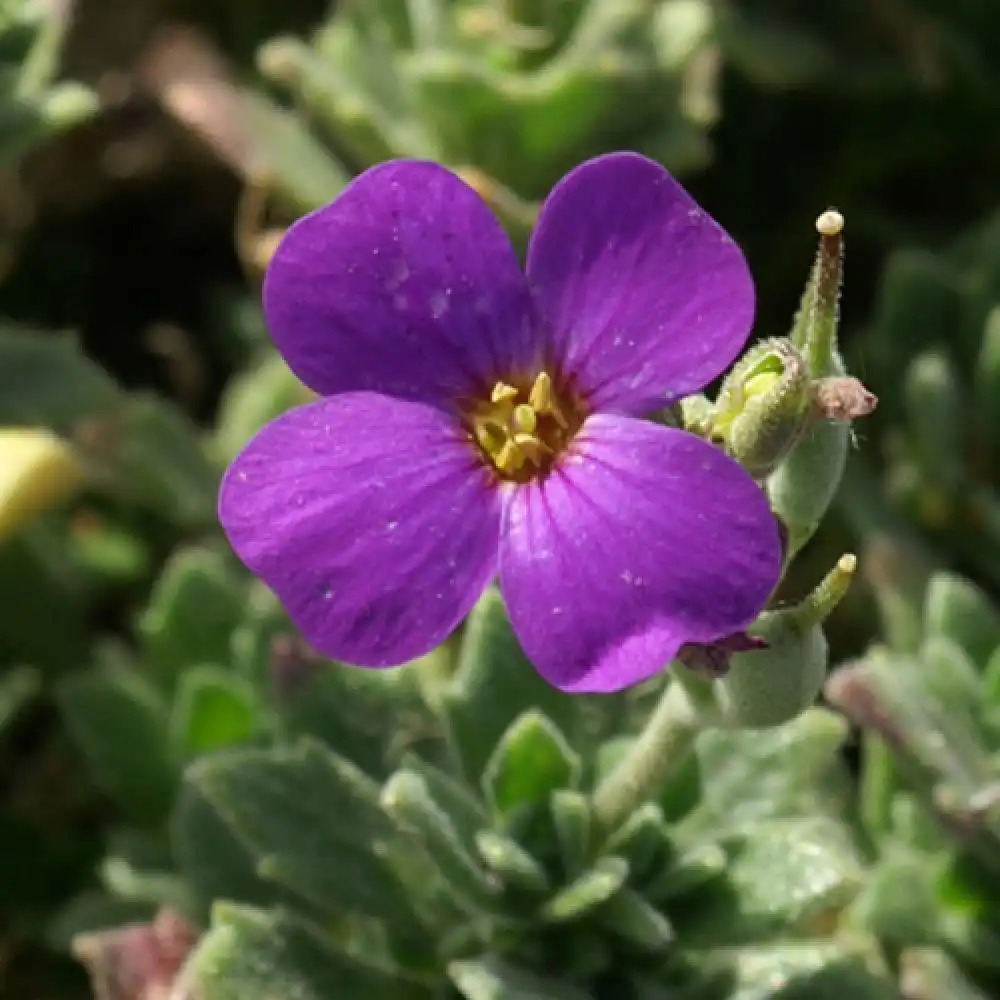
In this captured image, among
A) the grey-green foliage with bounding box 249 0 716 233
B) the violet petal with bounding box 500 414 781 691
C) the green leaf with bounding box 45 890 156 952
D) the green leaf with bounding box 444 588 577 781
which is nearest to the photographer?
the violet petal with bounding box 500 414 781 691

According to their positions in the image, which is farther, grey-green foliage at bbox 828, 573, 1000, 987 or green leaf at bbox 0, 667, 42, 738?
green leaf at bbox 0, 667, 42, 738

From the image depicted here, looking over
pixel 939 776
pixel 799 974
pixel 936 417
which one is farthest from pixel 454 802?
pixel 936 417

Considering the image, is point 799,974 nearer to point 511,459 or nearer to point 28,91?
point 511,459

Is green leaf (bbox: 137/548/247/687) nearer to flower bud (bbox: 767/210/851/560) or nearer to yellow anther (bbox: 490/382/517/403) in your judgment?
yellow anther (bbox: 490/382/517/403)

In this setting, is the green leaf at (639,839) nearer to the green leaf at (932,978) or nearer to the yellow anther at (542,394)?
the green leaf at (932,978)

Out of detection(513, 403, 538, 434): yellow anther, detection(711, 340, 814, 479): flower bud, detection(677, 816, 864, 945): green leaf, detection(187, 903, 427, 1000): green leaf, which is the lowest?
detection(187, 903, 427, 1000): green leaf

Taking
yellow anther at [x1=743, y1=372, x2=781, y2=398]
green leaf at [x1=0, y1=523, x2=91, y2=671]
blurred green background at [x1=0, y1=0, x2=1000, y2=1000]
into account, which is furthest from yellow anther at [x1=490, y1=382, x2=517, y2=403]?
green leaf at [x1=0, y1=523, x2=91, y2=671]

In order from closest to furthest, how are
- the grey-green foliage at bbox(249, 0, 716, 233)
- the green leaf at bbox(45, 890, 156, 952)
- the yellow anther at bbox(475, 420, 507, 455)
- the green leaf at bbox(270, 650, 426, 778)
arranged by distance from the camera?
the yellow anther at bbox(475, 420, 507, 455) < the green leaf at bbox(270, 650, 426, 778) < the green leaf at bbox(45, 890, 156, 952) < the grey-green foliage at bbox(249, 0, 716, 233)
